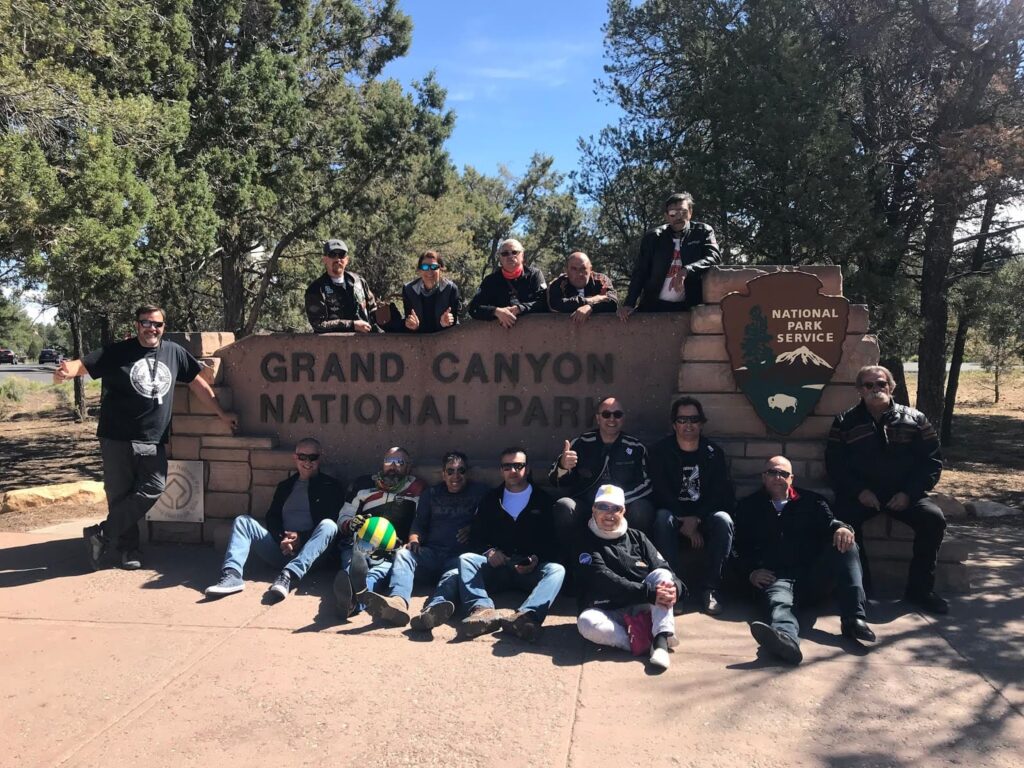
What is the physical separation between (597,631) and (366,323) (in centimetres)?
332

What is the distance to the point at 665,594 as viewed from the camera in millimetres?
3938

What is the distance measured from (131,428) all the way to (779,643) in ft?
15.3

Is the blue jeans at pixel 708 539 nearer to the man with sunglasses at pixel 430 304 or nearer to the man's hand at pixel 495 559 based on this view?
the man's hand at pixel 495 559

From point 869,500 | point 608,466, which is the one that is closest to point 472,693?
point 608,466

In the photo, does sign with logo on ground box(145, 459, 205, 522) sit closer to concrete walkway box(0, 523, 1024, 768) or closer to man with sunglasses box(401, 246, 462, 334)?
concrete walkway box(0, 523, 1024, 768)

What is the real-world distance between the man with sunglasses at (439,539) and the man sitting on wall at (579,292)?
1487 millimetres

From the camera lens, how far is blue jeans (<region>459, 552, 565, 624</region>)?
4.25m

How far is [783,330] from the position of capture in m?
5.36

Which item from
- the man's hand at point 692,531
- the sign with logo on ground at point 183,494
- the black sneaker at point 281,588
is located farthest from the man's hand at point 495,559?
the sign with logo on ground at point 183,494

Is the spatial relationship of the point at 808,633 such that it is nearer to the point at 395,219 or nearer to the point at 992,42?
the point at 992,42

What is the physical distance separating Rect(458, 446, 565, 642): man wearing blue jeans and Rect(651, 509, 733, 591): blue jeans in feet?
2.31

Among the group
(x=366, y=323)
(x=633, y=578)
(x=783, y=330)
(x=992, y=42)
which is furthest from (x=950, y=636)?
(x=992, y=42)

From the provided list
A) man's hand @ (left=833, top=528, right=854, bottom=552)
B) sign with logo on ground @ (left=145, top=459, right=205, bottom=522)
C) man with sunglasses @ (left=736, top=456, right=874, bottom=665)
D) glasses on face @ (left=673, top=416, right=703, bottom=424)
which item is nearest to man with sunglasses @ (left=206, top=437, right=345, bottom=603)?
sign with logo on ground @ (left=145, top=459, right=205, bottom=522)

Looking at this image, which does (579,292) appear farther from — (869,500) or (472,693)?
(472,693)
